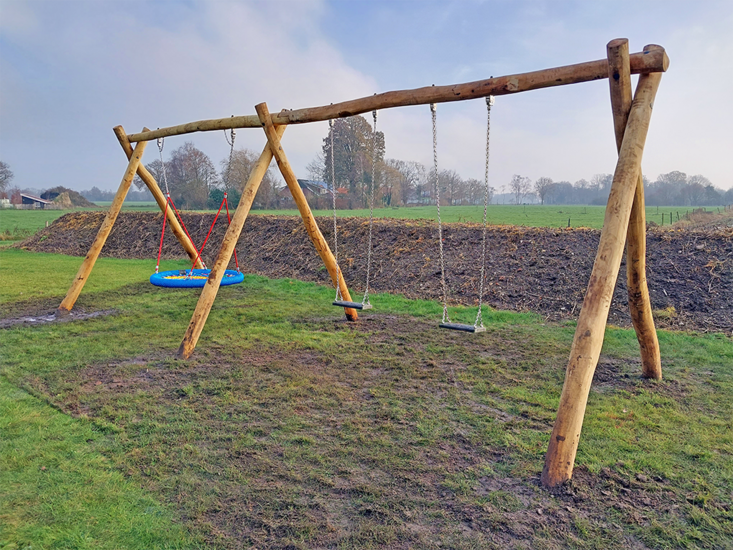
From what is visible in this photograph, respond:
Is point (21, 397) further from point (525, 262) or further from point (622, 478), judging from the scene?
point (525, 262)

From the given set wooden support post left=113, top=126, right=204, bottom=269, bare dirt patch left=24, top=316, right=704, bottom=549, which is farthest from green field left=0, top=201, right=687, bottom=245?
bare dirt patch left=24, top=316, right=704, bottom=549

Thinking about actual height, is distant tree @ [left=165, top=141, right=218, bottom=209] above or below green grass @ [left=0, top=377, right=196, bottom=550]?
above

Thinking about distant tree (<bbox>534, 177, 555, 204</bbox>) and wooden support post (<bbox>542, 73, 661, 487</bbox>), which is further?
distant tree (<bbox>534, 177, 555, 204</bbox>)

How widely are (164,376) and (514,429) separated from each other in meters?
3.67

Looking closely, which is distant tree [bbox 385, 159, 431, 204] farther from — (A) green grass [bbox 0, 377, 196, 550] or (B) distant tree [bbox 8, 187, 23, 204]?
(B) distant tree [bbox 8, 187, 23, 204]

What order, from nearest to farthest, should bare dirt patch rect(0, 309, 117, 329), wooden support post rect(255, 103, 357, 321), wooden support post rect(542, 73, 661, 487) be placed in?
1. wooden support post rect(542, 73, 661, 487)
2. wooden support post rect(255, 103, 357, 321)
3. bare dirt patch rect(0, 309, 117, 329)

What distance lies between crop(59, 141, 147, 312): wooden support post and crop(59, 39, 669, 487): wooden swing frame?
2894 mm

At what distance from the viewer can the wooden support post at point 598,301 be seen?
10.3ft

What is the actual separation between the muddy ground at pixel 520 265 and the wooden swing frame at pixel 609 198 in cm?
318

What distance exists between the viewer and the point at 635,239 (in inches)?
181

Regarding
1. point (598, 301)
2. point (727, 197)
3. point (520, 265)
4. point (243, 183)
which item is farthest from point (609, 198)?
point (727, 197)

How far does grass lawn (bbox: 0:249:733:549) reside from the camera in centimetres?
271

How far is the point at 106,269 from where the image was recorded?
14.1 metres

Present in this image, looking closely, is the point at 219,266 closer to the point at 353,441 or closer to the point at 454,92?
the point at 353,441
